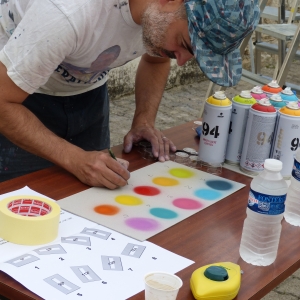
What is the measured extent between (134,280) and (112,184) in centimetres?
47

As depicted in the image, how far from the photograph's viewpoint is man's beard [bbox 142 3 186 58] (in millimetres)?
1577

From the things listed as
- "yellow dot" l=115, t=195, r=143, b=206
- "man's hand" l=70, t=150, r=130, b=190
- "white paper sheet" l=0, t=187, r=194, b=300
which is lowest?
"yellow dot" l=115, t=195, r=143, b=206

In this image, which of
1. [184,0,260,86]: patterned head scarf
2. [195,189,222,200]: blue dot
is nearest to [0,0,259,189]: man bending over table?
[184,0,260,86]: patterned head scarf

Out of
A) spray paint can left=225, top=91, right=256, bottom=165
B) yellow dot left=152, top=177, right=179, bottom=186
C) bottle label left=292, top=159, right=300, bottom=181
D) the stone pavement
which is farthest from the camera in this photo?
the stone pavement

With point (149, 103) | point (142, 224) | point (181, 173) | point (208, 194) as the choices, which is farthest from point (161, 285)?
point (149, 103)

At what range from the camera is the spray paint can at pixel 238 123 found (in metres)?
1.83

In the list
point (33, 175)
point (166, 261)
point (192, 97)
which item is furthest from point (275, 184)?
point (192, 97)

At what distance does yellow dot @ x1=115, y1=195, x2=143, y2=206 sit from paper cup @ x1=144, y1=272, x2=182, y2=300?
16.9 inches

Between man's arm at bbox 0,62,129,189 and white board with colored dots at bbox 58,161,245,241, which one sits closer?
white board with colored dots at bbox 58,161,245,241

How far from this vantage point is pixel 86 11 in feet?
5.19

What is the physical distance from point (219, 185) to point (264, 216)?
15.7 inches

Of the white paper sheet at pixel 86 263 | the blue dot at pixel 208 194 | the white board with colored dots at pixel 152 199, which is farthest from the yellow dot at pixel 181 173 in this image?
the white paper sheet at pixel 86 263

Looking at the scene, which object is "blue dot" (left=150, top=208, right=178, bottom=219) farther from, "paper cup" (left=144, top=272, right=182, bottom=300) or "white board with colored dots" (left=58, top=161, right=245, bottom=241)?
"paper cup" (left=144, top=272, right=182, bottom=300)

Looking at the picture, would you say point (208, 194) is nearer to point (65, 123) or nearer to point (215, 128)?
point (215, 128)
